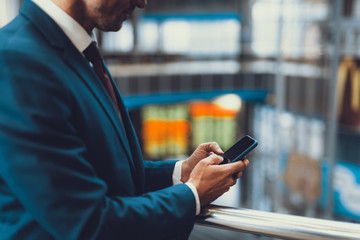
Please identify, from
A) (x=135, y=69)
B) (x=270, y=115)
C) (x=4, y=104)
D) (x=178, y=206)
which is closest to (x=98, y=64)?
(x=4, y=104)

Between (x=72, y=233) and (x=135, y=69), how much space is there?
13334mm

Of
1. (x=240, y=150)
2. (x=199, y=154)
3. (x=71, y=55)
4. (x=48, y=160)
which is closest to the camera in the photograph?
(x=48, y=160)

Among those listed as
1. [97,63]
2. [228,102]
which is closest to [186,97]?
[228,102]

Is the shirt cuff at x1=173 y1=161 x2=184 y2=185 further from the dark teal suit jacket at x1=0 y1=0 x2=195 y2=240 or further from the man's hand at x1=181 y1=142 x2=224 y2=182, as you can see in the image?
the dark teal suit jacket at x1=0 y1=0 x2=195 y2=240

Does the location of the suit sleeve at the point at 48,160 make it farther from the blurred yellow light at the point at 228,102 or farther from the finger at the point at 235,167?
the blurred yellow light at the point at 228,102

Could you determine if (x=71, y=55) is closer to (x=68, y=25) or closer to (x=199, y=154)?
(x=68, y=25)

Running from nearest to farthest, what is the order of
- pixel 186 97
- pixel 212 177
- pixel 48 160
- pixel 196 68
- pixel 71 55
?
pixel 48 160
pixel 71 55
pixel 212 177
pixel 186 97
pixel 196 68

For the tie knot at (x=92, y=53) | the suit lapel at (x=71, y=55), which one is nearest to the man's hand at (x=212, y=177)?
the suit lapel at (x=71, y=55)

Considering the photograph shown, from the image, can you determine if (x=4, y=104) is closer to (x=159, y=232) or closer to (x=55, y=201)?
(x=55, y=201)

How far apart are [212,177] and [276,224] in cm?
26

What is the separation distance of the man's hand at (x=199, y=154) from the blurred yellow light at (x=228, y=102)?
45.3 ft

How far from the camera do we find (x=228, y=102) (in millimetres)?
15758

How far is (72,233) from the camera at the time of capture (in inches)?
40.8

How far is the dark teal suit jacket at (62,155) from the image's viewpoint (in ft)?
3.25
